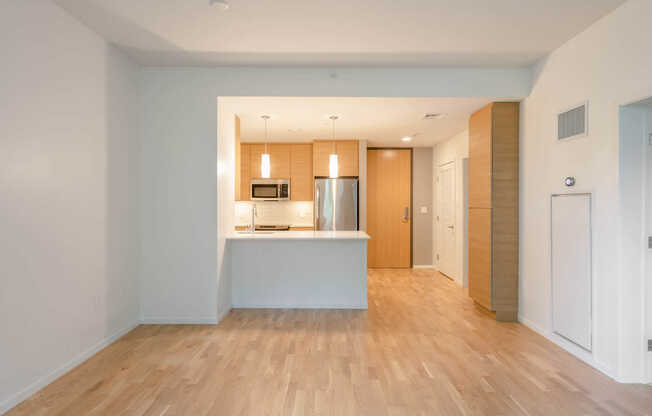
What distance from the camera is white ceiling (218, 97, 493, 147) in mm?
4195

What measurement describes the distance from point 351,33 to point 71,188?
2.62 meters

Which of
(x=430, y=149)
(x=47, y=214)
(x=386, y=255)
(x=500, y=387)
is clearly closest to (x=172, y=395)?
(x=47, y=214)

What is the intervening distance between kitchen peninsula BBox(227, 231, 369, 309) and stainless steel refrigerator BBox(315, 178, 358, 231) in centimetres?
206

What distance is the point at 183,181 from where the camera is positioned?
4008 millimetres

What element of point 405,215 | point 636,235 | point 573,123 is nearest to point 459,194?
point 405,215

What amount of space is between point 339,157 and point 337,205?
2.89 feet

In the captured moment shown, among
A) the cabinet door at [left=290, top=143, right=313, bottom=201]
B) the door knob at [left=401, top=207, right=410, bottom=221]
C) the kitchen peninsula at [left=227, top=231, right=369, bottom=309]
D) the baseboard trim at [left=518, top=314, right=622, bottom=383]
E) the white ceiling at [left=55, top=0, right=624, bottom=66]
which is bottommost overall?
the baseboard trim at [left=518, top=314, right=622, bottom=383]

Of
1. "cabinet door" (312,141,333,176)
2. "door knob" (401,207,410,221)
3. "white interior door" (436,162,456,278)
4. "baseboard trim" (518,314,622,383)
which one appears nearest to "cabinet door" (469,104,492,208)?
"baseboard trim" (518,314,622,383)

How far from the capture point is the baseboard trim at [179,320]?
158 inches

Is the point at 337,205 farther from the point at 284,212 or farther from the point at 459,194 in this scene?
the point at 459,194

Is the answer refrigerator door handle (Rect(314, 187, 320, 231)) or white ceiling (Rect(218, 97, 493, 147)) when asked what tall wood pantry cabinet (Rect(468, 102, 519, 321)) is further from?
refrigerator door handle (Rect(314, 187, 320, 231))

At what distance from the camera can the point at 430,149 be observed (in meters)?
7.66

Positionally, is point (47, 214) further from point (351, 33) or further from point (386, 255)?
point (386, 255)

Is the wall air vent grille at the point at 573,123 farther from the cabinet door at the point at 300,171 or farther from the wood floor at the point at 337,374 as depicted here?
the cabinet door at the point at 300,171
